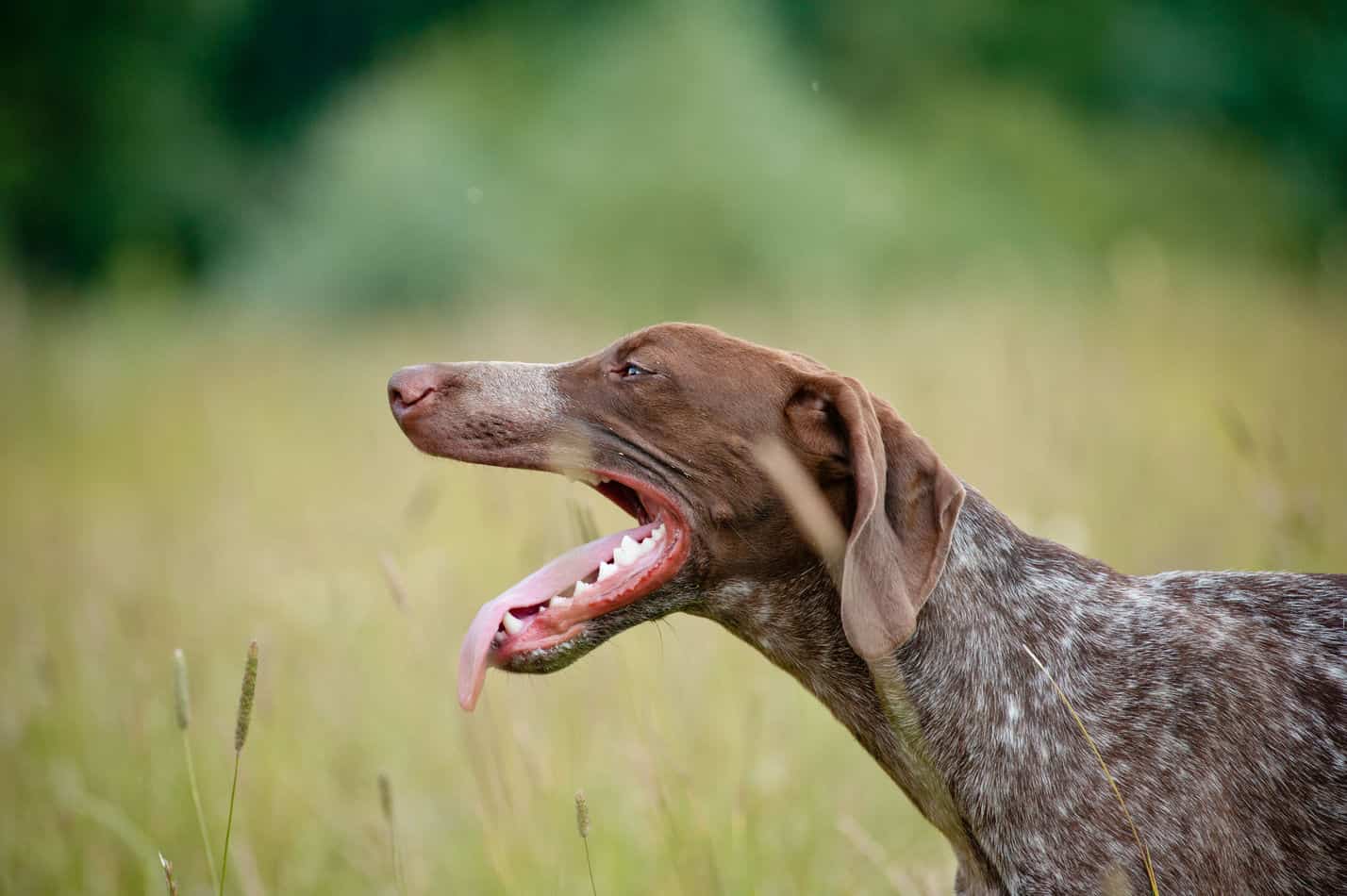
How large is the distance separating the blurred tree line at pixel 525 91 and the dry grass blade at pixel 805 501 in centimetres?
1423

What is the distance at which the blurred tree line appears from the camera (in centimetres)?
1817

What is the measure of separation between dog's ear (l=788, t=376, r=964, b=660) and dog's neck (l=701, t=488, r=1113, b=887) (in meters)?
0.21

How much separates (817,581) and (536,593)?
27.4 inches

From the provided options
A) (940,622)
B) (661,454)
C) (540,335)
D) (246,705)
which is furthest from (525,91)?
(246,705)

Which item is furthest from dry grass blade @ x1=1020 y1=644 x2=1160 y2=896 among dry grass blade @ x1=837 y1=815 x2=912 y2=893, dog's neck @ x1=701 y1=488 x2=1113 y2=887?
dry grass blade @ x1=837 y1=815 x2=912 y2=893

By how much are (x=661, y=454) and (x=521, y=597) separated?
50cm

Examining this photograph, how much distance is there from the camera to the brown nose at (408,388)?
10.2ft

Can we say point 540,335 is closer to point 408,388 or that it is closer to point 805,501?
point 408,388

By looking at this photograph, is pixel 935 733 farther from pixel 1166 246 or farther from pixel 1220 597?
pixel 1166 246

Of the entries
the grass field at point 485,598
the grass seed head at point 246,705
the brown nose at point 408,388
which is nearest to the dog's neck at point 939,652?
the grass field at point 485,598

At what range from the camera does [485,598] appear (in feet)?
19.6

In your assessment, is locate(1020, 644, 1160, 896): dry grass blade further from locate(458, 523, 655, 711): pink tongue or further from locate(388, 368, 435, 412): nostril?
locate(388, 368, 435, 412): nostril

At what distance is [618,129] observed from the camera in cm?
1764

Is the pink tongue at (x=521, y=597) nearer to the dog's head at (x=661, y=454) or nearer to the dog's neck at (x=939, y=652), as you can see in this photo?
the dog's head at (x=661, y=454)
